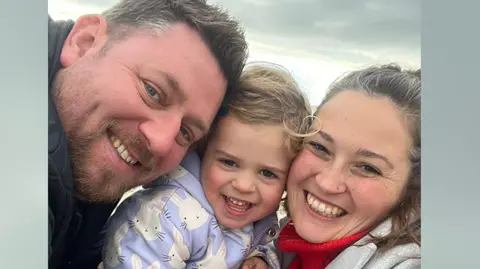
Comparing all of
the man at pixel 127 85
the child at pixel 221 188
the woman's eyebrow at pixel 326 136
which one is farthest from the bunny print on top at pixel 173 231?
the woman's eyebrow at pixel 326 136

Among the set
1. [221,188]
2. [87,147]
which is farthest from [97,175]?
[221,188]

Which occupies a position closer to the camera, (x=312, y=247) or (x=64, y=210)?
(x=64, y=210)

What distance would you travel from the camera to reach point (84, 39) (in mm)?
2088

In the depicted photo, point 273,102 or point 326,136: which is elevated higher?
point 273,102

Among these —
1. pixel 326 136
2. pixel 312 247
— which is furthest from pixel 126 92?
pixel 312 247

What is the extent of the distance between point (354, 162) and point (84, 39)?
0.89 meters

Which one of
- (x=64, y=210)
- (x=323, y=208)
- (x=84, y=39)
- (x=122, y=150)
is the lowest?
(x=323, y=208)

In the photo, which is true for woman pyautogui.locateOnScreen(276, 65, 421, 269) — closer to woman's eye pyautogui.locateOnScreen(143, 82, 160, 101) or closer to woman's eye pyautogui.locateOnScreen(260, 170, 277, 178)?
woman's eye pyautogui.locateOnScreen(260, 170, 277, 178)

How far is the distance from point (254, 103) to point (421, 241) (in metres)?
0.67

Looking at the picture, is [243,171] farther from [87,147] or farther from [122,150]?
[87,147]

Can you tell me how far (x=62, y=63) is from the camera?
6.79 ft
